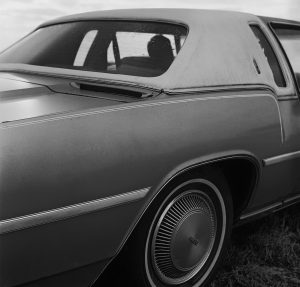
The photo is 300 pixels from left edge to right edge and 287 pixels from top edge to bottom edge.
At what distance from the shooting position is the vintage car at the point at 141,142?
1803 millimetres

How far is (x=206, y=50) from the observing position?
8.74 feet

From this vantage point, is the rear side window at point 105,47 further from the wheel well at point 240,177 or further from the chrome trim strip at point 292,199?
the chrome trim strip at point 292,199

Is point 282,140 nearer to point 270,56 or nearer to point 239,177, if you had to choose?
point 239,177

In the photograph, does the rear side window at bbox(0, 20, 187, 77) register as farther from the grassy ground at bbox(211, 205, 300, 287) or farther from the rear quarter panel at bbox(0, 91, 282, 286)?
the grassy ground at bbox(211, 205, 300, 287)

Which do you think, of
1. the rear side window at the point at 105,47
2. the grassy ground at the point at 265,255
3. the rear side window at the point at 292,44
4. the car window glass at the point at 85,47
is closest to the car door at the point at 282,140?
the rear side window at the point at 292,44

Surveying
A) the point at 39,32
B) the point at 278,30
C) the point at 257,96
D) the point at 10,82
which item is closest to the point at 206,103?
the point at 257,96

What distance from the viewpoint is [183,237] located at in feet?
7.98

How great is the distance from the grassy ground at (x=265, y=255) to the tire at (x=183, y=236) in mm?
194

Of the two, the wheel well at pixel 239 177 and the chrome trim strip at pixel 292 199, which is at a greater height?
the wheel well at pixel 239 177

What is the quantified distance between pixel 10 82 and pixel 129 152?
961 mm

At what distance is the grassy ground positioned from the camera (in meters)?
2.75

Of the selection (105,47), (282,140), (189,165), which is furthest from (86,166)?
(105,47)

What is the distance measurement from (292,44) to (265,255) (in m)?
1.45

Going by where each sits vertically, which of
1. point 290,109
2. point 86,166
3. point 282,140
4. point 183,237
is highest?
point 86,166
